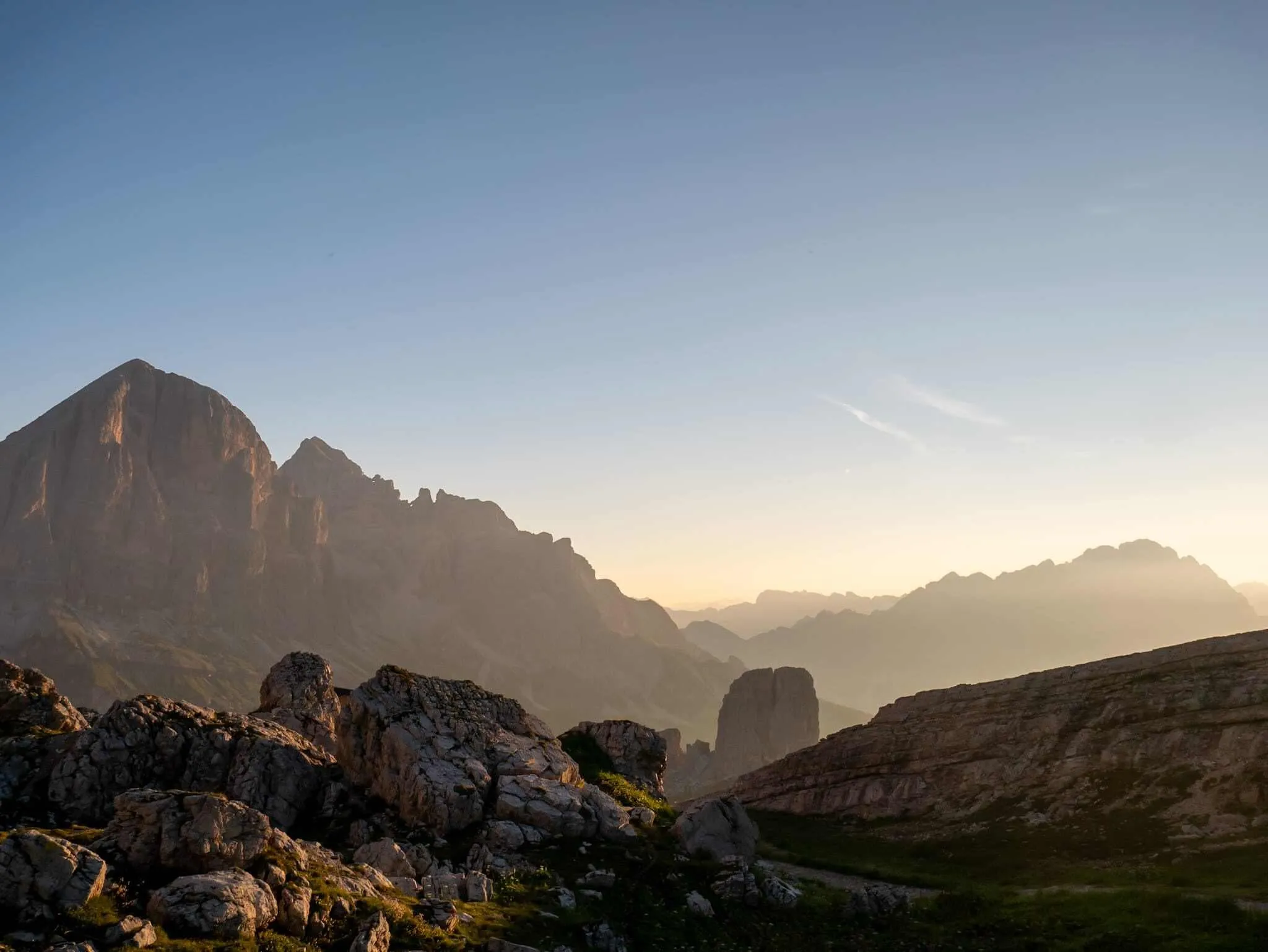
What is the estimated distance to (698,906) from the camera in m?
39.1

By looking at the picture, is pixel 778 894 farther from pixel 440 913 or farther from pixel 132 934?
pixel 132 934

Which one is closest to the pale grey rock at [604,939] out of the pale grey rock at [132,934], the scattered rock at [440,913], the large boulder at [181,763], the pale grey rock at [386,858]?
the scattered rock at [440,913]

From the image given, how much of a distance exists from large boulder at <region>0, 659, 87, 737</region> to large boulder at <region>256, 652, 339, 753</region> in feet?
41.0

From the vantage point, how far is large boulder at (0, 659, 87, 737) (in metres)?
49.2

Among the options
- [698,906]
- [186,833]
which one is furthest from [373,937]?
[698,906]

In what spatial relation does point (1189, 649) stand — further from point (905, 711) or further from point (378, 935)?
point (378, 935)

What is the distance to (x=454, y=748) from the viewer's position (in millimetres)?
50562

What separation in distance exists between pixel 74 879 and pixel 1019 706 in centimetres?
7993

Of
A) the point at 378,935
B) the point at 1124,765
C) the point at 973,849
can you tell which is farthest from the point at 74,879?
the point at 1124,765

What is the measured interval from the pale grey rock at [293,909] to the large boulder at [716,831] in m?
26.9

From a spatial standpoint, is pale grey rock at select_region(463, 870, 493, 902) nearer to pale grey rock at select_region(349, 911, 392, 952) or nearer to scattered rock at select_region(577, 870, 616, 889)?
scattered rock at select_region(577, 870, 616, 889)

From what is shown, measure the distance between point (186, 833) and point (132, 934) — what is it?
17.6 feet

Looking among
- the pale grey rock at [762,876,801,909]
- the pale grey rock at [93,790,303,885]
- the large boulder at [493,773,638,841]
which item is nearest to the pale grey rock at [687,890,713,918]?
the pale grey rock at [762,876,801,909]

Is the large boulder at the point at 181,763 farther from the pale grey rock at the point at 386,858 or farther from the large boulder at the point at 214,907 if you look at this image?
the large boulder at the point at 214,907
